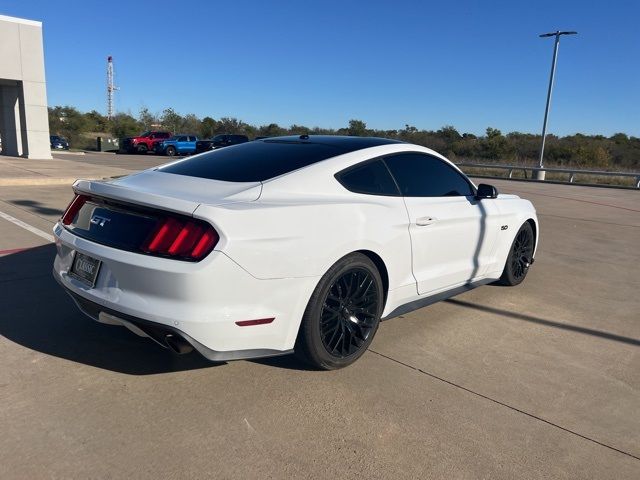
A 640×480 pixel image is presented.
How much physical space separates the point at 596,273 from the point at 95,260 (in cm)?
588

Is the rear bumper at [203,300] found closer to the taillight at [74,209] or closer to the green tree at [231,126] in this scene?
the taillight at [74,209]

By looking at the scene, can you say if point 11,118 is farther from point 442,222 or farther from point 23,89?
point 442,222

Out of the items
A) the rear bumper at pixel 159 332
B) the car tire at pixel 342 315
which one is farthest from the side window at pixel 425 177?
the rear bumper at pixel 159 332

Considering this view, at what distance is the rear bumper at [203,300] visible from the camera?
275 centimetres

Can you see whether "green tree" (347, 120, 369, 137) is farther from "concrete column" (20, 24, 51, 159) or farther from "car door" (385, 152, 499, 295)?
"car door" (385, 152, 499, 295)

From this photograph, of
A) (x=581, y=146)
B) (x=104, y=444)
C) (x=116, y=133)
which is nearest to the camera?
(x=104, y=444)

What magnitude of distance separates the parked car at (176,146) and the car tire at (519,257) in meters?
35.4

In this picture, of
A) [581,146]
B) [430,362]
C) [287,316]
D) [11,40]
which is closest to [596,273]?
[430,362]

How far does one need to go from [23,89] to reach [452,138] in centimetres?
5099

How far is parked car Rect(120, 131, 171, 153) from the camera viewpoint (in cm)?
3844

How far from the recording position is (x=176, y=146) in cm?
3850

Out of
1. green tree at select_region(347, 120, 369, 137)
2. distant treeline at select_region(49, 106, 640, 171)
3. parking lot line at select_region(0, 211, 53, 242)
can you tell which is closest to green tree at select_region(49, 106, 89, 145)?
distant treeline at select_region(49, 106, 640, 171)

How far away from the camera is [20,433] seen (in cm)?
265

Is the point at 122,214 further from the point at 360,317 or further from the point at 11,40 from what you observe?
the point at 11,40
